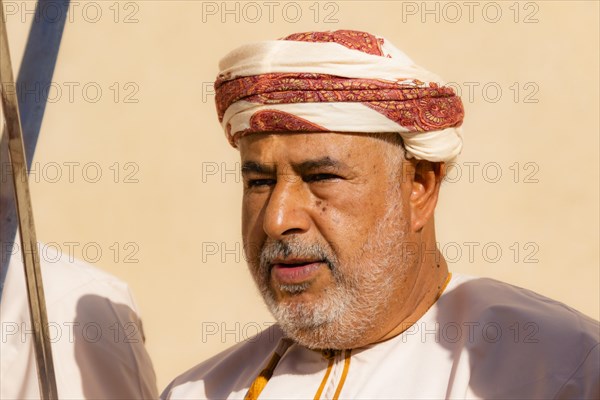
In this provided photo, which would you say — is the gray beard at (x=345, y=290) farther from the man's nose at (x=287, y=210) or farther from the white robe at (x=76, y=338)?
the white robe at (x=76, y=338)

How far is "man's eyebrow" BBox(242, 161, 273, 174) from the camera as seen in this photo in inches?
152

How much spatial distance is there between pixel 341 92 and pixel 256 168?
336 millimetres

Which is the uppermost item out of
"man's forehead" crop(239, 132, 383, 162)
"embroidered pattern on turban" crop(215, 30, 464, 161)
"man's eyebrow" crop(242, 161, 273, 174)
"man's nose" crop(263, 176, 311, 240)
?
"embroidered pattern on turban" crop(215, 30, 464, 161)

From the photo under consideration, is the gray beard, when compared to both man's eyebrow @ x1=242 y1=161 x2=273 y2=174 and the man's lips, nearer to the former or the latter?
the man's lips

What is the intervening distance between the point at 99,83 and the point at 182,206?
687 mm

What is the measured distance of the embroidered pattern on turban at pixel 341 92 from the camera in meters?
3.81

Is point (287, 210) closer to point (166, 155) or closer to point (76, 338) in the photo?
point (76, 338)

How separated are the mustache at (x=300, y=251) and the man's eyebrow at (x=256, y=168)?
207 mm

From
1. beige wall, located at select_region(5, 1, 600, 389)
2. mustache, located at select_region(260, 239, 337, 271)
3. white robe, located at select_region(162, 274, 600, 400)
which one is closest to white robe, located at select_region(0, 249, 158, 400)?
white robe, located at select_region(162, 274, 600, 400)

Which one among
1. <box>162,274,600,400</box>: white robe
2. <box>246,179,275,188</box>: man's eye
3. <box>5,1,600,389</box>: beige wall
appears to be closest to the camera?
<box>162,274,600,400</box>: white robe

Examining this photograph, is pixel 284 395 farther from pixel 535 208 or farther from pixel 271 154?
pixel 535 208

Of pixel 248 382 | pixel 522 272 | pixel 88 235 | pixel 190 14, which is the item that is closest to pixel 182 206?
pixel 88 235

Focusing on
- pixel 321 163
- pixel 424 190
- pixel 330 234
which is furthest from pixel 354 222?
pixel 424 190

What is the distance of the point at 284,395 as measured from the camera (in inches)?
156
